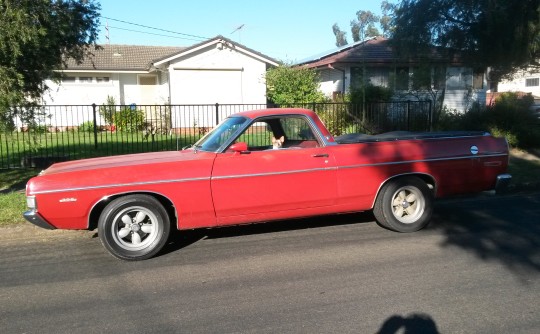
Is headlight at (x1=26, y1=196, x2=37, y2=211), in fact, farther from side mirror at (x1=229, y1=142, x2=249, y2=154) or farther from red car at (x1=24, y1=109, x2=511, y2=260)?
side mirror at (x1=229, y1=142, x2=249, y2=154)

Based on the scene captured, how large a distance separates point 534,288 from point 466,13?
1159cm

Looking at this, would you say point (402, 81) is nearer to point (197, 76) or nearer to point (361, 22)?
point (197, 76)

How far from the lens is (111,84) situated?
26.2 meters

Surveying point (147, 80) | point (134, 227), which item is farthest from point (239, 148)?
point (147, 80)

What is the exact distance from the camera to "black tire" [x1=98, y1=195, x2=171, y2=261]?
17.9 ft

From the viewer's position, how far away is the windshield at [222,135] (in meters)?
6.11

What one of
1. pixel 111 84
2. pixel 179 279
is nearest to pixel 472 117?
pixel 179 279

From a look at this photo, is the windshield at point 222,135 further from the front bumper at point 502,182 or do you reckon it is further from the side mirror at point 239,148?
the front bumper at point 502,182

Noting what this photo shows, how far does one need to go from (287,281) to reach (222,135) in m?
2.19

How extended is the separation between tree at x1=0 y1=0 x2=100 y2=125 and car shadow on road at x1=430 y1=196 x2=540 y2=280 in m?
6.66

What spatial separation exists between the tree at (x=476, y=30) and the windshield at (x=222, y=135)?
958 cm

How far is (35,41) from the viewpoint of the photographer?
7754 mm

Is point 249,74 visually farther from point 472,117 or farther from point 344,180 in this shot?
point 344,180

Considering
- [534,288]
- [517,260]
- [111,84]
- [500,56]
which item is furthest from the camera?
[111,84]
